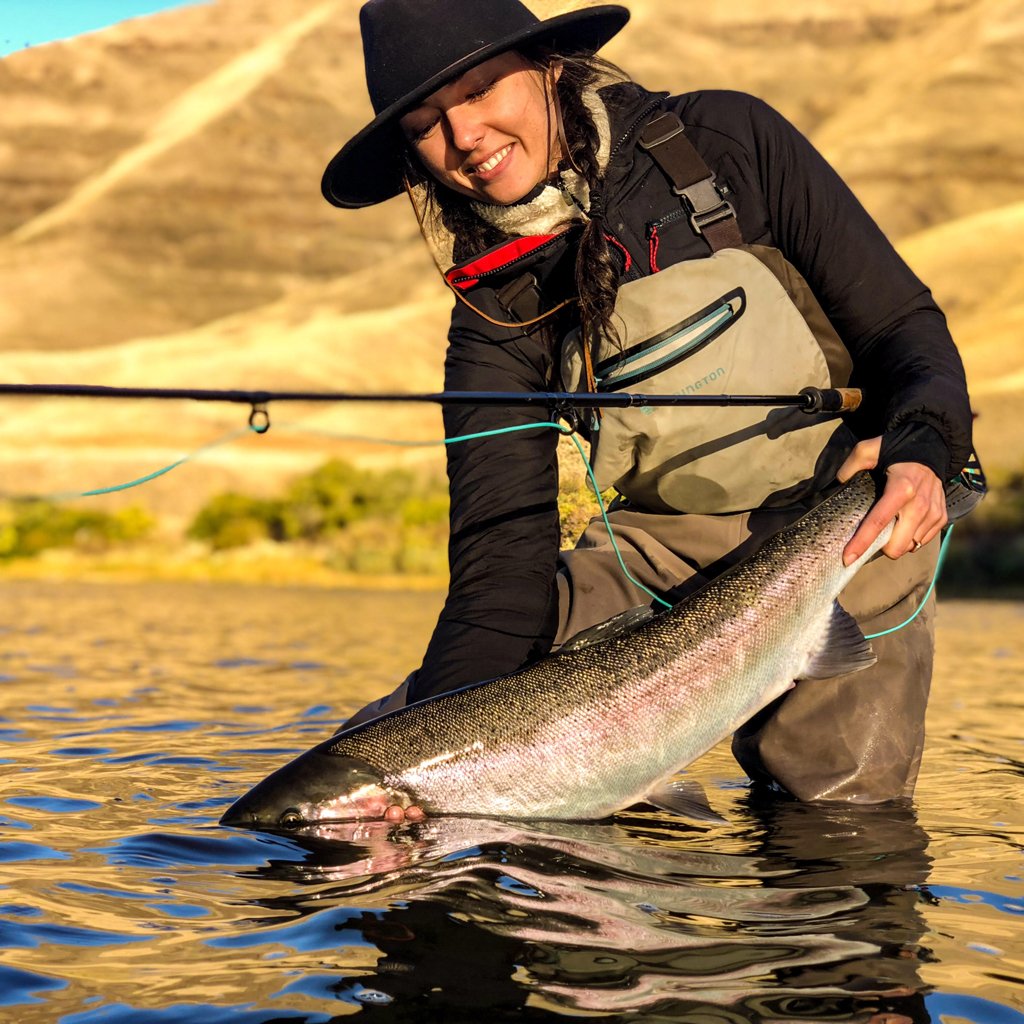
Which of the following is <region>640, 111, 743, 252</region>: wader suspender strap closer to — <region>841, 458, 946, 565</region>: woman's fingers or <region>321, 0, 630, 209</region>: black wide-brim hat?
<region>321, 0, 630, 209</region>: black wide-brim hat

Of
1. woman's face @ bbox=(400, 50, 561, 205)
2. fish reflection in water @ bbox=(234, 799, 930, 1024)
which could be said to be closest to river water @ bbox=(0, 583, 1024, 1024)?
fish reflection in water @ bbox=(234, 799, 930, 1024)

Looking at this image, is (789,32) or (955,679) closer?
(955,679)

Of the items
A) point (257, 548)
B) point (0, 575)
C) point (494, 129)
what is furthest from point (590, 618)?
point (257, 548)

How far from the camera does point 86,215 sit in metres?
96.3

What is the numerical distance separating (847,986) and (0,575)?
79.8 feet

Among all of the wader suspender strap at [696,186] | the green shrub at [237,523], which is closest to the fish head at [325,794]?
the wader suspender strap at [696,186]

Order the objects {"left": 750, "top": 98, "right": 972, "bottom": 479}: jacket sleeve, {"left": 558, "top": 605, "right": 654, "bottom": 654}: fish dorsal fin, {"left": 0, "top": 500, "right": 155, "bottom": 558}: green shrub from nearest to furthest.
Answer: {"left": 558, "top": 605, "right": 654, "bottom": 654}: fish dorsal fin < {"left": 750, "top": 98, "right": 972, "bottom": 479}: jacket sleeve < {"left": 0, "top": 500, "right": 155, "bottom": 558}: green shrub

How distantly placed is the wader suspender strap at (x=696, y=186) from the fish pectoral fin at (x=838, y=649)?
1.11m

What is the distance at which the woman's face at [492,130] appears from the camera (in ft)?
14.3

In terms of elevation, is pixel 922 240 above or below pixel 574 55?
above

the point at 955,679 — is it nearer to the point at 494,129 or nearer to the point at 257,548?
the point at 494,129

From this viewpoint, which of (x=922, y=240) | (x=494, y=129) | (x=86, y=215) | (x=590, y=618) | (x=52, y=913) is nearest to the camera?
(x=52, y=913)

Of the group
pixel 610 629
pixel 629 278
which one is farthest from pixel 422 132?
pixel 610 629

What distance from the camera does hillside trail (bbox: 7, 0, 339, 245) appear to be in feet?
326
